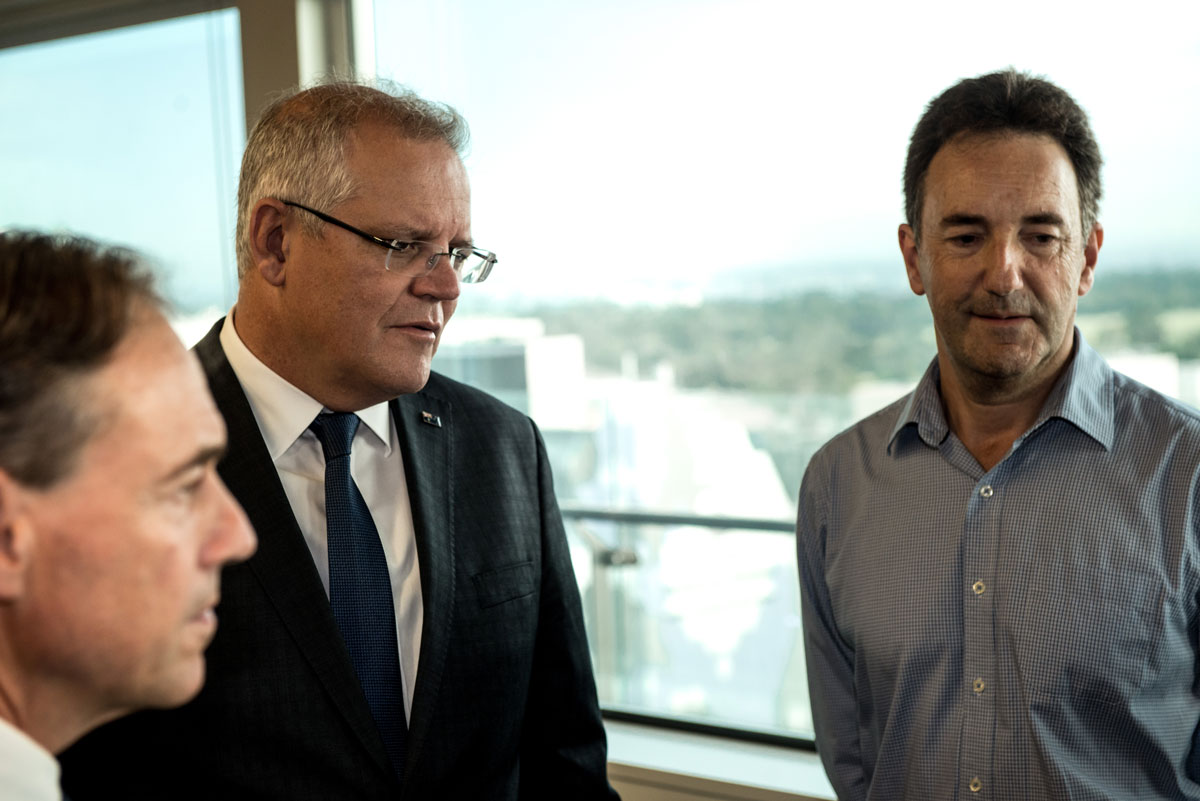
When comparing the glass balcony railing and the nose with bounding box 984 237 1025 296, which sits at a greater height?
the nose with bounding box 984 237 1025 296

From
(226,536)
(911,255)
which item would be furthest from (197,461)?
(911,255)

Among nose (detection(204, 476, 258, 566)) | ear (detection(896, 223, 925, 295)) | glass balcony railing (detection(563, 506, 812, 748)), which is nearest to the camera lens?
nose (detection(204, 476, 258, 566))

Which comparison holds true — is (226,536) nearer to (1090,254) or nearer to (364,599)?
(364,599)

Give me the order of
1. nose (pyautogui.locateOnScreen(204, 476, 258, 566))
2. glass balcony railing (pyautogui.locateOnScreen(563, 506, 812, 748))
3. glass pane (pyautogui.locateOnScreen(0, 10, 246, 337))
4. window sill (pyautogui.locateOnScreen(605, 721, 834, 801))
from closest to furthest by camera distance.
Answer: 1. nose (pyautogui.locateOnScreen(204, 476, 258, 566))
2. window sill (pyautogui.locateOnScreen(605, 721, 834, 801))
3. glass balcony railing (pyautogui.locateOnScreen(563, 506, 812, 748))
4. glass pane (pyautogui.locateOnScreen(0, 10, 246, 337))

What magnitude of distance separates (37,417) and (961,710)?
1.39m

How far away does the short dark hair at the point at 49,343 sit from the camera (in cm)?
79

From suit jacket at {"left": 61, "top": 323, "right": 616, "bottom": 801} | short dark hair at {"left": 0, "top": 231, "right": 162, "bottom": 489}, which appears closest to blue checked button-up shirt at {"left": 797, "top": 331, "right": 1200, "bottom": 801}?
suit jacket at {"left": 61, "top": 323, "right": 616, "bottom": 801}

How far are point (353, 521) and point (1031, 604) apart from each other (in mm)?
1075

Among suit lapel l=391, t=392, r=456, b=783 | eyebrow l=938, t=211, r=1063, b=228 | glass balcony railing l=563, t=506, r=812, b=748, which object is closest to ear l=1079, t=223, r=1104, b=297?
eyebrow l=938, t=211, r=1063, b=228

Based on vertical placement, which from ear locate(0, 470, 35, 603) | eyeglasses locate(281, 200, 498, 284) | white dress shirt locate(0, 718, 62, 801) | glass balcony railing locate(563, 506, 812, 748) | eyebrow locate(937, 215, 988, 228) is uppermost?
eyebrow locate(937, 215, 988, 228)

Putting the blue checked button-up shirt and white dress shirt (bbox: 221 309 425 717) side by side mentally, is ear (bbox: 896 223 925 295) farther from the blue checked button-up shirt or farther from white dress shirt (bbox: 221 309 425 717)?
white dress shirt (bbox: 221 309 425 717)

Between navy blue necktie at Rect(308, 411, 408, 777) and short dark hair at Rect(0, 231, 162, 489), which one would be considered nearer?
short dark hair at Rect(0, 231, 162, 489)

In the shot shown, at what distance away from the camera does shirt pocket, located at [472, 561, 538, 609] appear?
5.53ft

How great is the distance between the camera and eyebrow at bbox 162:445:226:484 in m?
0.86
